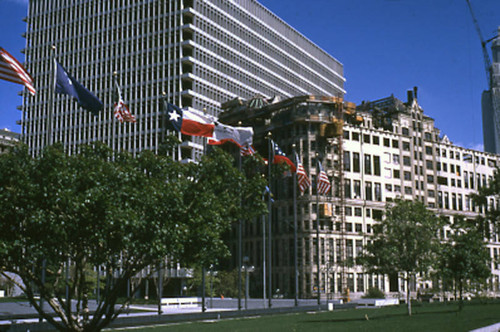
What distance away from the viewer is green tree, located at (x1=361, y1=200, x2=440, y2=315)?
44.7 m

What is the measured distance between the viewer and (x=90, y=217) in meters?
21.1

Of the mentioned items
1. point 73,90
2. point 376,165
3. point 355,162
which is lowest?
point 73,90

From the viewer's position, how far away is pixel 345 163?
414ft

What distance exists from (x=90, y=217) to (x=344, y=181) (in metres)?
107

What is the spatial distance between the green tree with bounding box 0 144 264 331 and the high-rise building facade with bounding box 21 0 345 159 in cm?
10398

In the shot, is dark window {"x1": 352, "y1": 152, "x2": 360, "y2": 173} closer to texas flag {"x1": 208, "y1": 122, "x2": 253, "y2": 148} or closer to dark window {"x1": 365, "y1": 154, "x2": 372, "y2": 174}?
dark window {"x1": 365, "y1": 154, "x2": 372, "y2": 174}

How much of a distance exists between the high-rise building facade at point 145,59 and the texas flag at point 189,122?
3508 inches

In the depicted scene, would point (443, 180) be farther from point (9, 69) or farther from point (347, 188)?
point (9, 69)

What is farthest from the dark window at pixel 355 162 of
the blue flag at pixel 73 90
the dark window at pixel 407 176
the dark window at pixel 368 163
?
the blue flag at pixel 73 90

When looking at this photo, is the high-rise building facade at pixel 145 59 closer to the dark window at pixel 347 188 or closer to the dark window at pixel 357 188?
the dark window at pixel 347 188

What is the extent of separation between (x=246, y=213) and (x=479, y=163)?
139 meters

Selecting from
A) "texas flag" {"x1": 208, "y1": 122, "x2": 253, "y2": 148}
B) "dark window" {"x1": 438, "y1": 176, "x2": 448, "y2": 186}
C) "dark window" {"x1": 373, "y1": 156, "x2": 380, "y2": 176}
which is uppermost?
"dark window" {"x1": 373, "y1": 156, "x2": 380, "y2": 176}

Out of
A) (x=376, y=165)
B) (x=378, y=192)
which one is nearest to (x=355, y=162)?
(x=376, y=165)

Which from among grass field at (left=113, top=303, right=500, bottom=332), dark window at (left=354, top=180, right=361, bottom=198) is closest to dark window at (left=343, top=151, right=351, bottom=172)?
dark window at (left=354, top=180, right=361, bottom=198)
